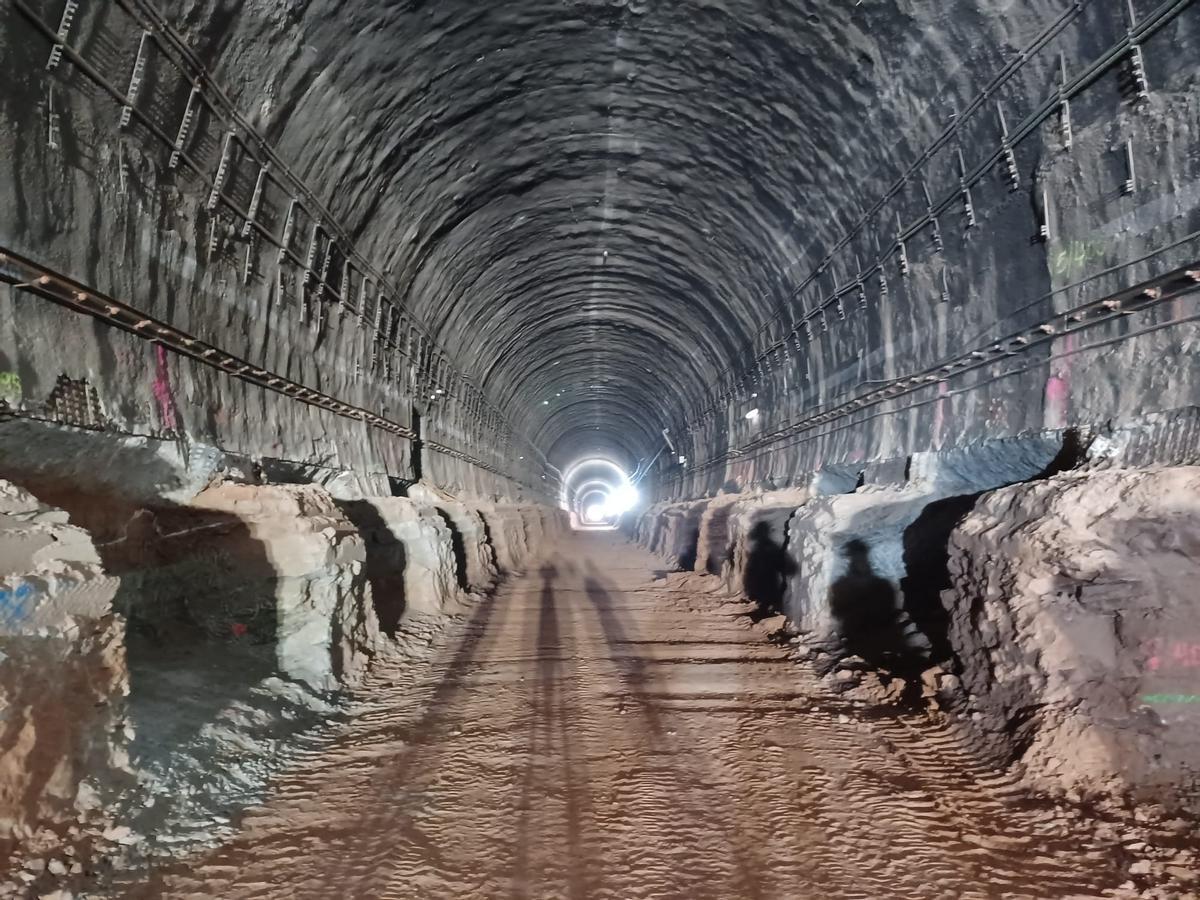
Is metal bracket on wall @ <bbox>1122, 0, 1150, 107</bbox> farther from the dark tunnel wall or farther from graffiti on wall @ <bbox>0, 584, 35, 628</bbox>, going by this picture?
graffiti on wall @ <bbox>0, 584, 35, 628</bbox>

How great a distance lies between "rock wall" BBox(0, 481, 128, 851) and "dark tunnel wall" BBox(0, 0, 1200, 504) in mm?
1408

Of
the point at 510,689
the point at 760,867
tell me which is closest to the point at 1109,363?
the point at 760,867

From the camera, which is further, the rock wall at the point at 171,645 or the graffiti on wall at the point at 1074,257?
the graffiti on wall at the point at 1074,257

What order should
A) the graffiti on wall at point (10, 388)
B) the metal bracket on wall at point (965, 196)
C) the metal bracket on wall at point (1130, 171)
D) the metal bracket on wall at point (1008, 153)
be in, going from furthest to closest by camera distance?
the metal bracket on wall at point (965, 196)
the metal bracket on wall at point (1008, 153)
the metal bracket on wall at point (1130, 171)
the graffiti on wall at point (10, 388)

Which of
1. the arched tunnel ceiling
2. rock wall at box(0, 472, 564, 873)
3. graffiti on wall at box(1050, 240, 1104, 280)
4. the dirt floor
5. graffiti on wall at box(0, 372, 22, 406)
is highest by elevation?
the arched tunnel ceiling

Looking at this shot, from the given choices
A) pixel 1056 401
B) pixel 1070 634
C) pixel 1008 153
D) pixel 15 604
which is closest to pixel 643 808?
pixel 1070 634

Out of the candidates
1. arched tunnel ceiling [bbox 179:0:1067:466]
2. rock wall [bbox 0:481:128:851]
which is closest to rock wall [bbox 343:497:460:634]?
arched tunnel ceiling [bbox 179:0:1067:466]

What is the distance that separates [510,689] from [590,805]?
7.23 feet

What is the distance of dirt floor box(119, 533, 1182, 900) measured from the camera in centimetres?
287

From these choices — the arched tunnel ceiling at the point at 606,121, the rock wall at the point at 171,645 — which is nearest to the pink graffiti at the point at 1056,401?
the arched tunnel ceiling at the point at 606,121

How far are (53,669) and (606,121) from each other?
8581mm

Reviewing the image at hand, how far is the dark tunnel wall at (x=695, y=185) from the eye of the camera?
170 inches

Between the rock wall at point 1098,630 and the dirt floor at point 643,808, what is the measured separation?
16.7 inches

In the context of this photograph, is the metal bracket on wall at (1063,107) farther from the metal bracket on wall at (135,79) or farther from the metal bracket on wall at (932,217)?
the metal bracket on wall at (135,79)
